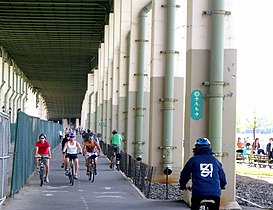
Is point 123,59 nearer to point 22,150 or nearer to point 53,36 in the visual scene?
point 22,150

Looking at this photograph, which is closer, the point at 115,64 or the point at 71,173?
the point at 71,173

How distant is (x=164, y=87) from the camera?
73.8ft

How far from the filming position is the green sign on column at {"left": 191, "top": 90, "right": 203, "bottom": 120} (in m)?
15.0

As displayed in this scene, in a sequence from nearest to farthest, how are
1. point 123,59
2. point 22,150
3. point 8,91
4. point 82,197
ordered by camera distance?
point 82,197
point 22,150
point 123,59
point 8,91

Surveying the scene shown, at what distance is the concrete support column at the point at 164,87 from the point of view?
2250 centimetres

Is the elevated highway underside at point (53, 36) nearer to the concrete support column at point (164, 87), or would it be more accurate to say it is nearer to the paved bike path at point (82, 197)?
the concrete support column at point (164, 87)

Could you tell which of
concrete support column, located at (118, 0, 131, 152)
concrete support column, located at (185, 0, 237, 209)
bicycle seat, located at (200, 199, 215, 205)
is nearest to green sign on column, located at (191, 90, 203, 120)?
concrete support column, located at (185, 0, 237, 209)

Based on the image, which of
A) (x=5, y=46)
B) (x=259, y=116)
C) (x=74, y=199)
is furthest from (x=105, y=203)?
(x=259, y=116)

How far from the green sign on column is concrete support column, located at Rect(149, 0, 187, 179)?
24.1ft

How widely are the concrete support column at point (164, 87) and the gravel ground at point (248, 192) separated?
120 cm

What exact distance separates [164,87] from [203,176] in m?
13.9

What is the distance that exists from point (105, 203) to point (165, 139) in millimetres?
7548

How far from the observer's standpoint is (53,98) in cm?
13788

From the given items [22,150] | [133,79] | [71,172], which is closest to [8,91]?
[133,79]
